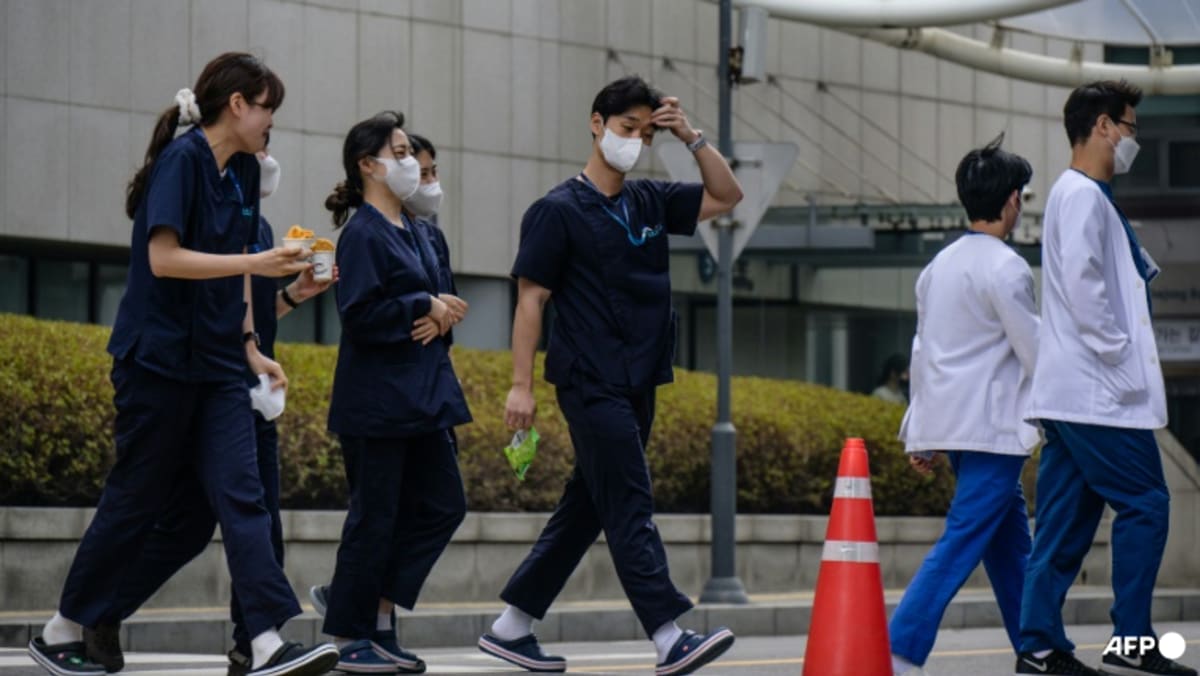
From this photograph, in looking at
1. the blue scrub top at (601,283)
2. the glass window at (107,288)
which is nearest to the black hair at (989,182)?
the blue scrub top at (601,283)

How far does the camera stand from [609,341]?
786 cm

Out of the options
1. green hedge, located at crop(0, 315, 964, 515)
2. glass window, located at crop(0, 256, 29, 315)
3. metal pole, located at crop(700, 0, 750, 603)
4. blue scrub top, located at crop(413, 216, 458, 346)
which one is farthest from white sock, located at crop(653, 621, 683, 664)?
glass window, located at crop(0, 256, 29, 315)

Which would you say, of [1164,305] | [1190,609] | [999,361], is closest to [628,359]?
[999,361]

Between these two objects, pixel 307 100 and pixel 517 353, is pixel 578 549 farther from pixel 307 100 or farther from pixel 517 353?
pixel 307 100

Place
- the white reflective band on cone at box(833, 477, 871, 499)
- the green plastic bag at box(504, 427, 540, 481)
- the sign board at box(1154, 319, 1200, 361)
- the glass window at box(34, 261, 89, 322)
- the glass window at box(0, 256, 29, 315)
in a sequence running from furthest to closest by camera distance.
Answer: the glass window at box(34, 261, 89, 322)
the glass window at box(0, 256, 29, 315)
the sign board at box(1154, 319, 1200, 361)
the green plastic bag at box(504, 427, 540, 481)
the white reflective band on cone at box(833, 477, 871, 499)

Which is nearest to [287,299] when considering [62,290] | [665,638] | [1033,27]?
[665,638]

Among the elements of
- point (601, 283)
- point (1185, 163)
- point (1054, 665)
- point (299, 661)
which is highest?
point (1185, 163)

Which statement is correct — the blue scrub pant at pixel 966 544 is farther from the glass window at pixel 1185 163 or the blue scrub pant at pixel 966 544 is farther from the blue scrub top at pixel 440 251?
the glass window at pixel 1185 163

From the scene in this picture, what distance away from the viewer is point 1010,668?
9234 mm

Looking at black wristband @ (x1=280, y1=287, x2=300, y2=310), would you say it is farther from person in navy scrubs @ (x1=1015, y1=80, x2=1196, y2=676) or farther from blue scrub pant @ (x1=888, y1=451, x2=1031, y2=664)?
person in navy scrubs @ (x1=1015, y1=80, x2=1196, y2=676)

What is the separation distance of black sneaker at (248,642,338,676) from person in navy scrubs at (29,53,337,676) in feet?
0.07

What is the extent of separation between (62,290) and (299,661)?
715 inches

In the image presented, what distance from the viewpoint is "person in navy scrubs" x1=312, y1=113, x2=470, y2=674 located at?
7.89m

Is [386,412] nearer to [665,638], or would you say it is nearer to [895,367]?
[665,638]
